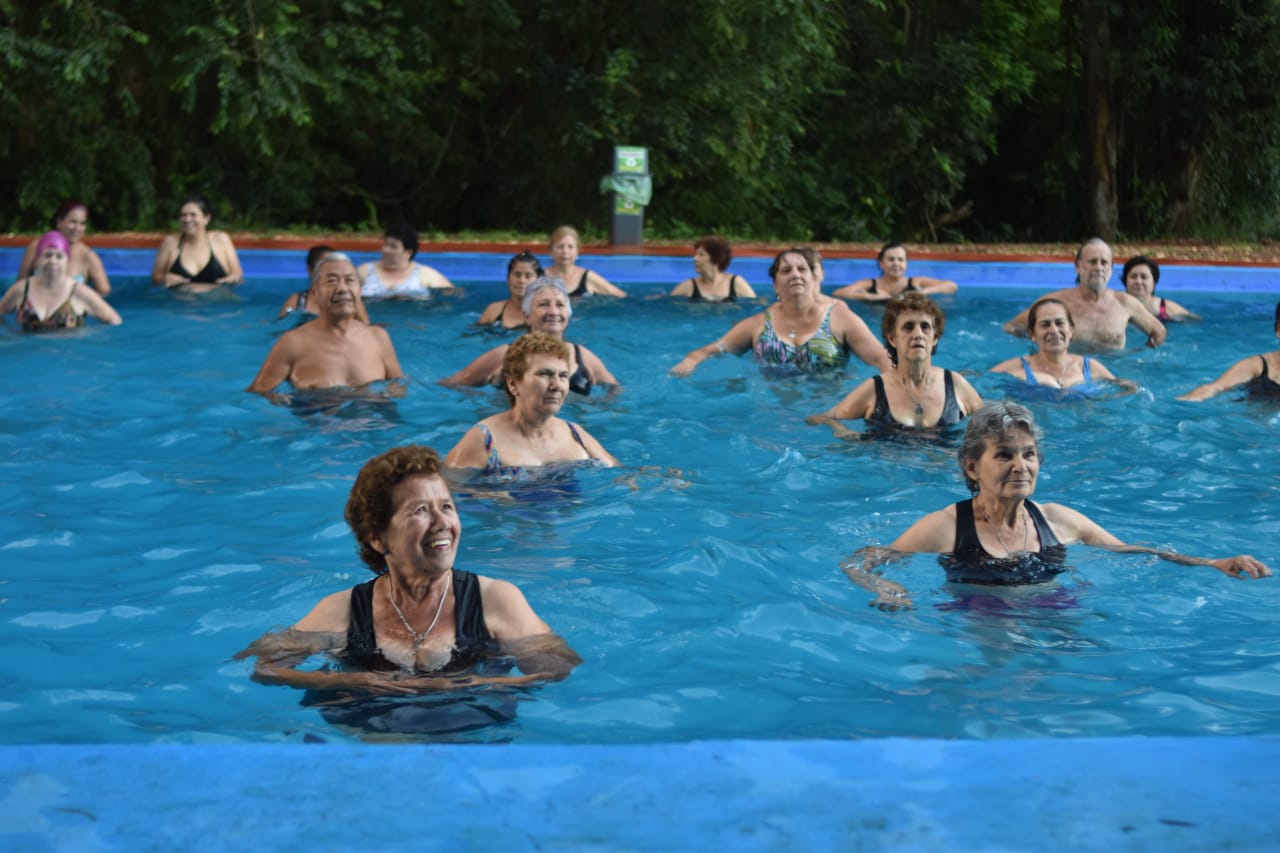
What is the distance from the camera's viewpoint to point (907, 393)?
7.48 m

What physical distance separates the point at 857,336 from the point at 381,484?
224 inches

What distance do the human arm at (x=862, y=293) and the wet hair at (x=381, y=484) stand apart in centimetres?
908

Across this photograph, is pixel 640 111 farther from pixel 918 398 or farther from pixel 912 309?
pixel 912 309

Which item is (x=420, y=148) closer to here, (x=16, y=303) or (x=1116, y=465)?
(x=16, y=303)

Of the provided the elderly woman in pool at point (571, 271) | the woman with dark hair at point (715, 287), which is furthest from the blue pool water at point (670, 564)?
the woman with dark hair at point (715, 287)

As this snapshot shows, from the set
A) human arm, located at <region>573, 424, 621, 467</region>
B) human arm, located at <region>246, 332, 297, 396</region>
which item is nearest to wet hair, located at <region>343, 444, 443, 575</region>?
human arm, located at <region>573, 424, 621, 467</region>

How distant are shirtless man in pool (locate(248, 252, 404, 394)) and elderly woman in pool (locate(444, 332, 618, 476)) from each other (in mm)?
1998

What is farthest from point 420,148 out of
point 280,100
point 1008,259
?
point 1008,259

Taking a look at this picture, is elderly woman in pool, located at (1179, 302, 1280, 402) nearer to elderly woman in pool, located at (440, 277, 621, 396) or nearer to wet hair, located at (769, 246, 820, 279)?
wet hair, located at (769, 246, 820, 279)

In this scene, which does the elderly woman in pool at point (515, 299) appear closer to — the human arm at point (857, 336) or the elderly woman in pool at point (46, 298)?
the human arm at point (857, 336)

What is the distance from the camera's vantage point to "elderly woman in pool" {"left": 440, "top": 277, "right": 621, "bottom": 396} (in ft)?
25.5

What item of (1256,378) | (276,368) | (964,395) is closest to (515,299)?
(276,368)

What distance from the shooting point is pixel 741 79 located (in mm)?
18516

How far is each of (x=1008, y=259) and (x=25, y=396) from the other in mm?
9862
